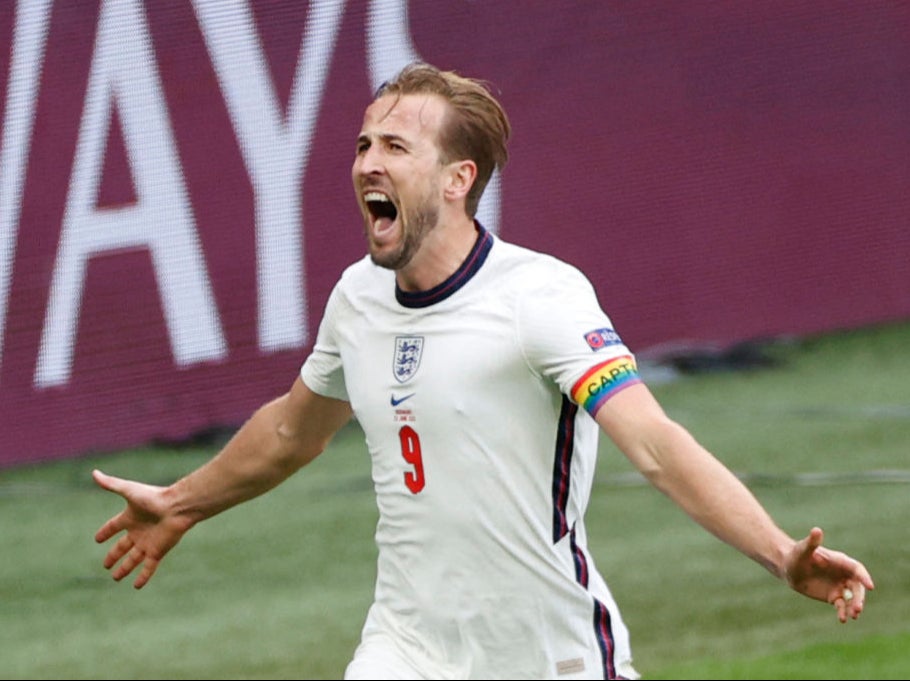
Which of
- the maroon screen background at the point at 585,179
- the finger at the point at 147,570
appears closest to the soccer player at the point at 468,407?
the finger at the point at 147,570

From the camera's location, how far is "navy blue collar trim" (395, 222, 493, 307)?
4.14 metres

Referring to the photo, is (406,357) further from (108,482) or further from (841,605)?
(841,605)

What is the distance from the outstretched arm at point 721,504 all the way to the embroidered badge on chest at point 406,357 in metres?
0.45

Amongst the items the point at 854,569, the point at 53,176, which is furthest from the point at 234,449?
the point at 53,176

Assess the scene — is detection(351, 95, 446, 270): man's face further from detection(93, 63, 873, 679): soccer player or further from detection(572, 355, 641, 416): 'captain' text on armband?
detection(572, 355, 641, 416): 'captain' text on armband

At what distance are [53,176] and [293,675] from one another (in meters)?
2.23

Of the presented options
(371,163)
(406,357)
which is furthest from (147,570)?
(371,163)

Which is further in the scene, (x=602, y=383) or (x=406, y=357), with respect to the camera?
(x=406, y=357)

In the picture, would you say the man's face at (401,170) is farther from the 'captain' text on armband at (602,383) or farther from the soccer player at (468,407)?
the 'captain' text on armband at (602,383)

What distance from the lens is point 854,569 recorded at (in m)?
3.65

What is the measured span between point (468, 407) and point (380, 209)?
0.53m

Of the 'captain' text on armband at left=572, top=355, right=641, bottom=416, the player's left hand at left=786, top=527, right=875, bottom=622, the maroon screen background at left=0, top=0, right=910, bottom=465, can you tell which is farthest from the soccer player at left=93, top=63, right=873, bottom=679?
the maroon screen background at left=0, top=0, right=910, bottom=465

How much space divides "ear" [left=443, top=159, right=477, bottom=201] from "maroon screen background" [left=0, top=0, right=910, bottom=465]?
327 cm

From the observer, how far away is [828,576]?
145 inches
